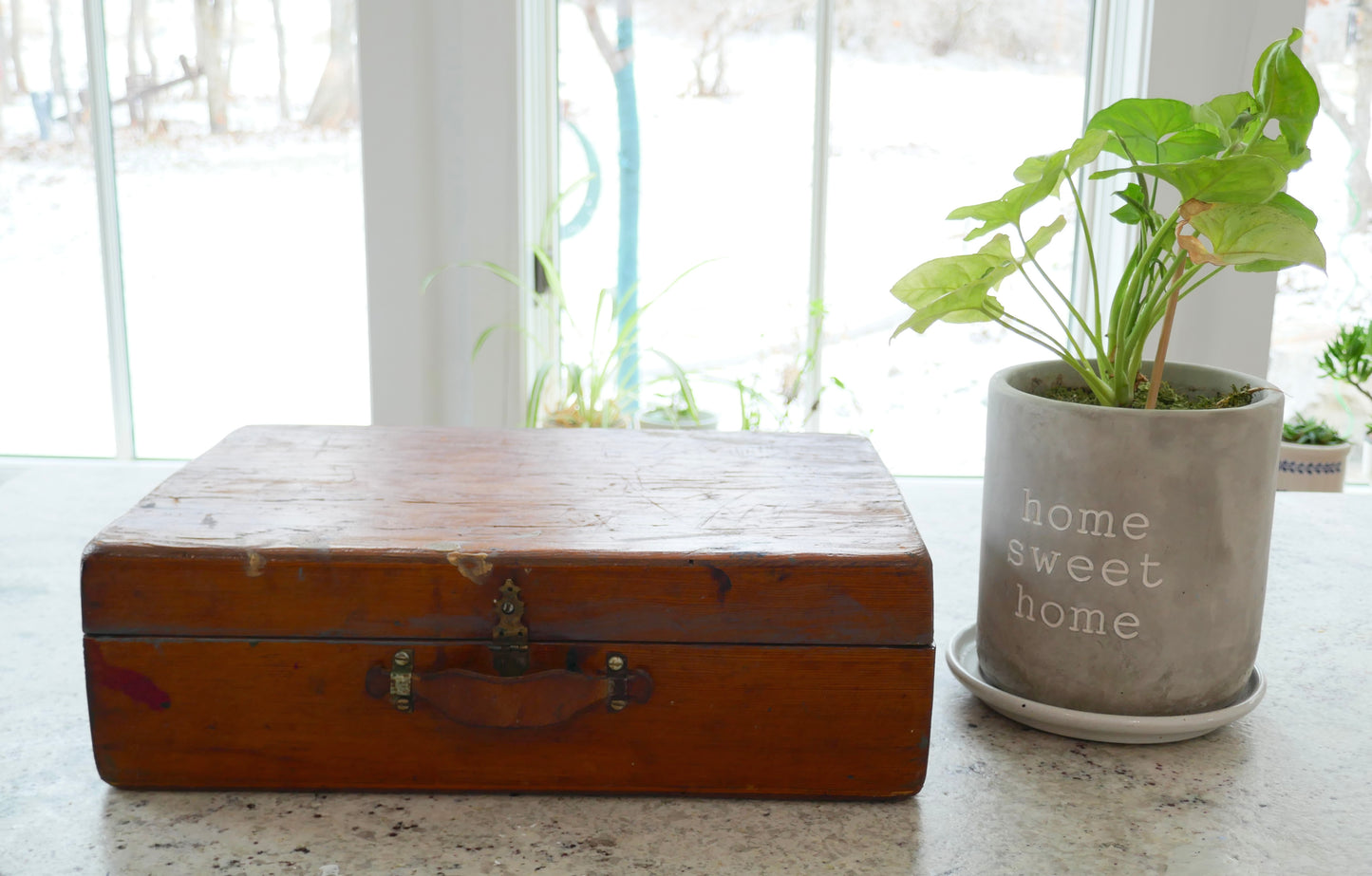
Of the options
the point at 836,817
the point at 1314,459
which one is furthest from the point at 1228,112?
the point at 1314,459

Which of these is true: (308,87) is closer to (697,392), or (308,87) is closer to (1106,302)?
(697,392)

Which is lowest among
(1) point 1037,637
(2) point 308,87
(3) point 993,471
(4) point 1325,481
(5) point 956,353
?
(4) point 1325,481

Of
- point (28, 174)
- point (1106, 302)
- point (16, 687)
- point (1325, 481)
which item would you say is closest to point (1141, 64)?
point (1106, 302)

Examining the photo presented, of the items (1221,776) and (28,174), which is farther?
(28,174)

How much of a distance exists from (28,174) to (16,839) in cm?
339

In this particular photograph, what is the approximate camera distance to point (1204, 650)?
2.61 feet

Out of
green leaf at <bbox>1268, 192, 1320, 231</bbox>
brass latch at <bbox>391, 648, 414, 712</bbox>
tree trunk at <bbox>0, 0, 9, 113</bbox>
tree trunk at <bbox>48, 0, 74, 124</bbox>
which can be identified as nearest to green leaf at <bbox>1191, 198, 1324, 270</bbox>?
green leaf at <bbox>1268, 192, 1320, 231</bbox>

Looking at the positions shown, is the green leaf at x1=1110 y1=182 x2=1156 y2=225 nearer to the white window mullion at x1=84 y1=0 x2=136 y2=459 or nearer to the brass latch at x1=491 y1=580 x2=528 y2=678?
the brass latch at x1=491 y1=580 x2=528 y2=678

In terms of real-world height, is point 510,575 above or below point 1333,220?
below

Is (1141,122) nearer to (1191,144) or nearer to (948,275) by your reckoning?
(1191,144)

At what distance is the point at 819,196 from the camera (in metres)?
3.38

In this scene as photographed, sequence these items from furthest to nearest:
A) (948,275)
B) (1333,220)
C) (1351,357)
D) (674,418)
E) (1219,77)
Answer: (1333,220) → (1351,357) → (1219,77) → (674,418) → (948,275)

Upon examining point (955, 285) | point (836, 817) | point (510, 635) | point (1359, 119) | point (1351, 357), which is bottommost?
point (1351, 357)

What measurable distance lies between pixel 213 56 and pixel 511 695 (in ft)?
10.5
